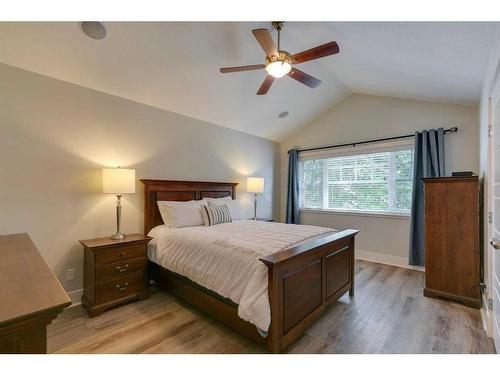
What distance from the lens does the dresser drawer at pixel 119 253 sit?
238 centimetres

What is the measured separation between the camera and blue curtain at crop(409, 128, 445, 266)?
345 centimetres

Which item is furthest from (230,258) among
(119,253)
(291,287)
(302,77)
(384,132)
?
(384,132)

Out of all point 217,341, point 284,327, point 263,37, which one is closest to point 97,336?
point 217,341

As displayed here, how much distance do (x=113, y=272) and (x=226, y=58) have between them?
8.74ft

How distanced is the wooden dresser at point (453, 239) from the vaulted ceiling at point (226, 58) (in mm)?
1142

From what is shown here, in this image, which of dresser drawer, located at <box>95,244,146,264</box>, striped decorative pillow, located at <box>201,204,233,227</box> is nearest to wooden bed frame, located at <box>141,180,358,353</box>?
dresser drawer, located at <box>95,244,146,264</box>

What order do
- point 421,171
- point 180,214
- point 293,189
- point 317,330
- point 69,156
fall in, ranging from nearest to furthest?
point 317,330
point 69,156
point 180,214
point 421,171
point 293,189

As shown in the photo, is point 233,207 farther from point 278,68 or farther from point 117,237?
point 278,68

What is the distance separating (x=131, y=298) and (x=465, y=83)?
14.0 ft

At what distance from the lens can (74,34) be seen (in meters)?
2.13

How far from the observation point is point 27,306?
0.80 metres

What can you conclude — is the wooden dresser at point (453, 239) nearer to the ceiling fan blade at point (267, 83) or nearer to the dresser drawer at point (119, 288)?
the ceiling fan blade at point (267, 83)

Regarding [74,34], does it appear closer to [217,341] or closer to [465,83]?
[217,341]

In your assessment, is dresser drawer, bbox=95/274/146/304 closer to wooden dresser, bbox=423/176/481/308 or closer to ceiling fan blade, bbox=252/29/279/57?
ceiling fan blade, bbox=252/29/279/57
